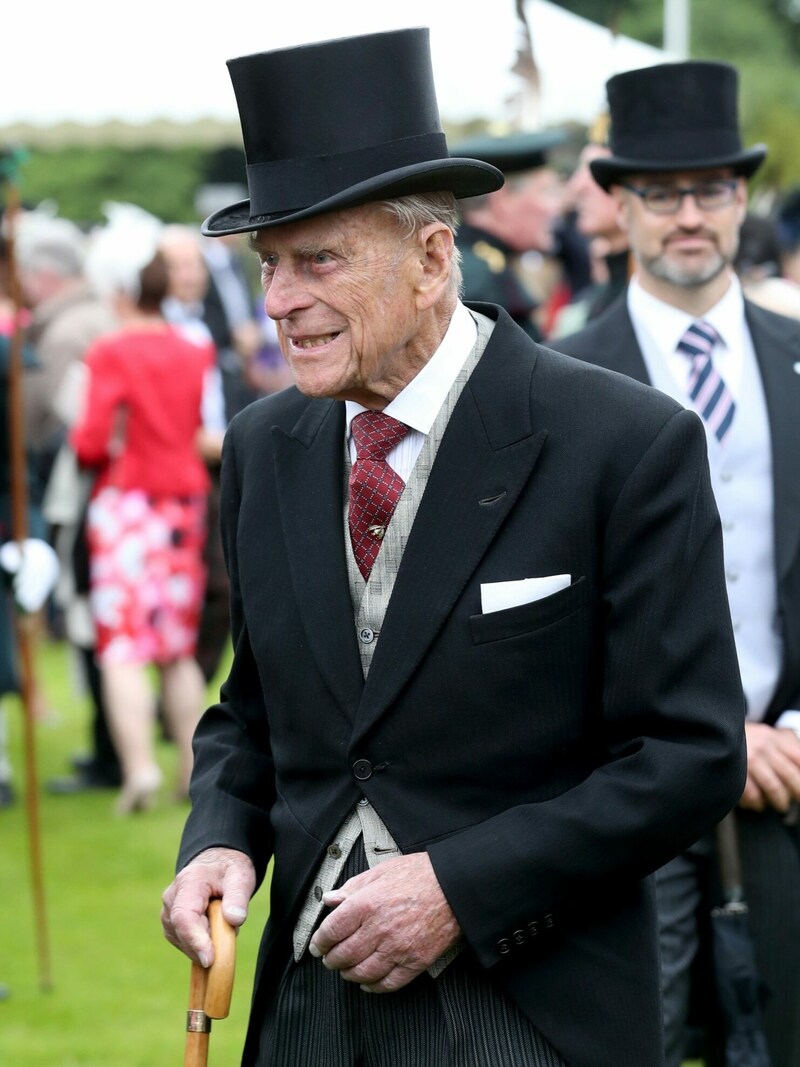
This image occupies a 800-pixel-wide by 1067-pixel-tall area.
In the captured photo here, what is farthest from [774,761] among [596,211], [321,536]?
[596,211]

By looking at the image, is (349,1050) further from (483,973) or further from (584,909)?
(584,909)

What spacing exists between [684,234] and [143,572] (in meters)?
4.36

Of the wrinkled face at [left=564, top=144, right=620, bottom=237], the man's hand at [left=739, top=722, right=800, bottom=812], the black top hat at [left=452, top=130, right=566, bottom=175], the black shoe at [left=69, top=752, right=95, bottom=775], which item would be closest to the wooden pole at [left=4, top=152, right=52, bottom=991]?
the black top hat at [left=452, top=130, right=566, bottom=175]

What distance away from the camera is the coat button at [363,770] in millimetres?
2648

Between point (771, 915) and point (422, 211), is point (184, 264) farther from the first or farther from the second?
point (422, 211)

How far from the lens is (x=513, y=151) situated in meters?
7.35

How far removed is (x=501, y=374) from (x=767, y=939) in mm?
1904

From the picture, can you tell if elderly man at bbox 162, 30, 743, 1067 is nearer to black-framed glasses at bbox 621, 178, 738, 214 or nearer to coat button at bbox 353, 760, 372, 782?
coat button at bbox 353, 760, 372, 782

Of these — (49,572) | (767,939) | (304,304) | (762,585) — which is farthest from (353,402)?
(49,572)

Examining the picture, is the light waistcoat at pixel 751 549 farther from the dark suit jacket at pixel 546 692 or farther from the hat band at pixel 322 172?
the hat band at pixel 322 172

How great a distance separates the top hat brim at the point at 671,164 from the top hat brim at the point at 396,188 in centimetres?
154

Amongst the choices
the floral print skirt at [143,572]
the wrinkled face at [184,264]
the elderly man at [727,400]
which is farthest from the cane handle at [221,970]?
the wrinkled face at [184,264]

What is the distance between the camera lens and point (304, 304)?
2.71 metres

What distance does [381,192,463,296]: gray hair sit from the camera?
2.72 metres
